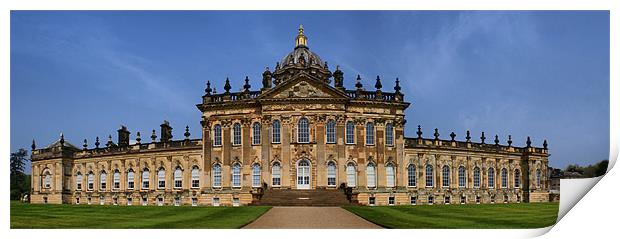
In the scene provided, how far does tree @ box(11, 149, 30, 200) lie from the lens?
53.8 metres

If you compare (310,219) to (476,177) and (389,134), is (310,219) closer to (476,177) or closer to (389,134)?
(389,134)

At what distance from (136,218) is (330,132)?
50.9 ft

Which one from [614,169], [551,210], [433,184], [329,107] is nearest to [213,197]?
[329,107]

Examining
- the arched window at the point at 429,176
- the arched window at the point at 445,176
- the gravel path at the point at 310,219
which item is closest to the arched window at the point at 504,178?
the arched window at the point at 445,176

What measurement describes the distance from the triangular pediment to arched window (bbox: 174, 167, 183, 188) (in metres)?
9.56

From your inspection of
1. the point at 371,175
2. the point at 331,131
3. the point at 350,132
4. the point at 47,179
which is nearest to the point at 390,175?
the point at 371,175

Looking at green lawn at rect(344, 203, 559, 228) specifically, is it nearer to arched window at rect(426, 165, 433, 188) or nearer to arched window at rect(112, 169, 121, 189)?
arched window at rect(426, 165, 433, 188)

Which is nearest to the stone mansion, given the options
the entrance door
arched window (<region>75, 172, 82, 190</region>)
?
the entrance door

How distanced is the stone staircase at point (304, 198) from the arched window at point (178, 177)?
952cm

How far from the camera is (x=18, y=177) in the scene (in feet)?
189

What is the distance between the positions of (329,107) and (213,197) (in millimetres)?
9879

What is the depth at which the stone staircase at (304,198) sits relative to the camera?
112 ft

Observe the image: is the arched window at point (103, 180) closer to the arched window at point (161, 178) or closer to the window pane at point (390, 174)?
the arched window at point (161, 178)
